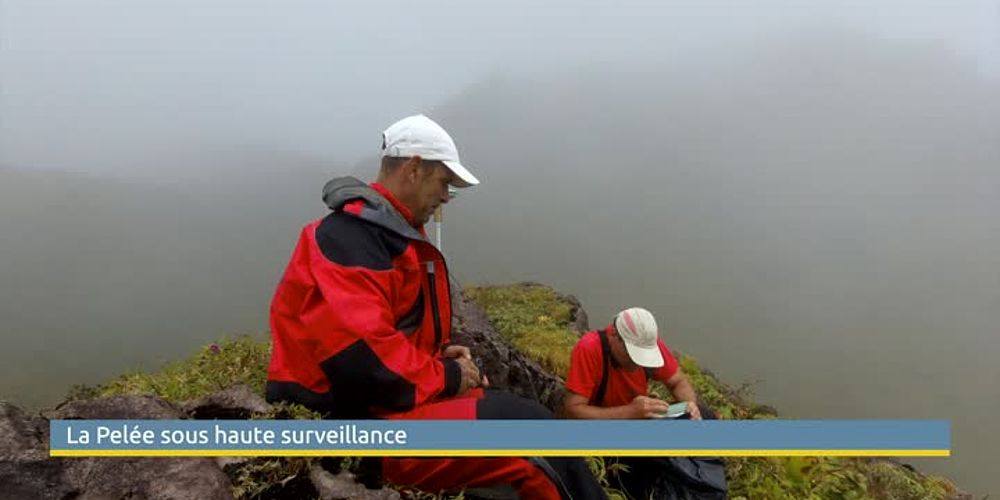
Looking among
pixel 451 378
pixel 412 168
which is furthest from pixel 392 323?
pixel 412 168

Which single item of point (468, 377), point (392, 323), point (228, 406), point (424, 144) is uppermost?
point (424, 144)

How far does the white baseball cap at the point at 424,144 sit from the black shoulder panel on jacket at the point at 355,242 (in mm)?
499

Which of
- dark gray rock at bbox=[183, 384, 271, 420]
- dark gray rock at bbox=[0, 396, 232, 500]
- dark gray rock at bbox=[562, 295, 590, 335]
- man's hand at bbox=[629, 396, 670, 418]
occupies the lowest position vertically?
→ dark gray rock at bbox=[562, 295, 590, 335]

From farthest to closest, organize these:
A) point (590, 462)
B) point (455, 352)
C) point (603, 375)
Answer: point (603, 375) < point (590, 462) < point (455, 352)

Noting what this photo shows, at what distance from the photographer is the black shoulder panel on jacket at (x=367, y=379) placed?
2662 mm

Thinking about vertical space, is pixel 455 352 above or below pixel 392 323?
below

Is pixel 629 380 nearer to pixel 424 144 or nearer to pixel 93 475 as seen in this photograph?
pixel 424 144

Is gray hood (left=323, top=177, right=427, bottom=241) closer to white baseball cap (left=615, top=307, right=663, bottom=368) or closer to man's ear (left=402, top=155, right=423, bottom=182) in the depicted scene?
man's ear (left=402, top=155, right=423, bottom=182)

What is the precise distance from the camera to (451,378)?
2.96 metres

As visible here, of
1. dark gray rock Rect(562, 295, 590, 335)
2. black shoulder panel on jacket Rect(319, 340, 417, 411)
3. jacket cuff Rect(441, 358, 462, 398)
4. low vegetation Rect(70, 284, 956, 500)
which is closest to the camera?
black shoulder panel on jacket Rect(319, 340, 417, 411)

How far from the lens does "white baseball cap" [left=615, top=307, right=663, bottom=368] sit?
4.89 meters

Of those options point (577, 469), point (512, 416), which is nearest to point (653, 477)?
point (577, 469)

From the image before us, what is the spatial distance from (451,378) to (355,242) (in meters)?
0.84
